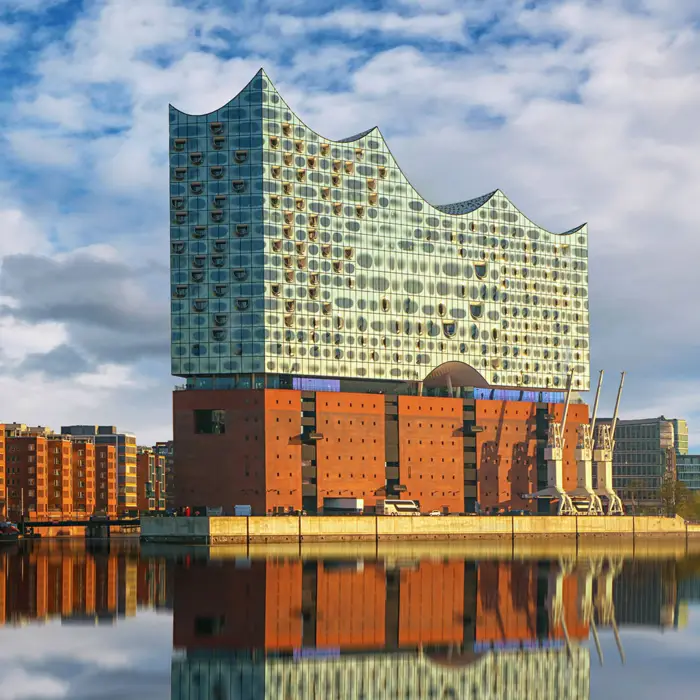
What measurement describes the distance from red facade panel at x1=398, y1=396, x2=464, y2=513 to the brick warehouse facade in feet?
0.44

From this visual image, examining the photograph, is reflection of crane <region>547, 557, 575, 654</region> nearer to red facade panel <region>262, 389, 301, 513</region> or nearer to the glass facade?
red facade panel <region>262, 389, 301, 513</region>

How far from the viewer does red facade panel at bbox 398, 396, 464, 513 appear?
570 feet

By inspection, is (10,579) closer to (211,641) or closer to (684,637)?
(211,641)

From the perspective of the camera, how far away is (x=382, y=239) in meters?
175

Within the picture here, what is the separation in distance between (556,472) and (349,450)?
33.5 meters

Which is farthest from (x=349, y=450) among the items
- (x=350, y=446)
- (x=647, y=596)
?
(x=647, y=596)

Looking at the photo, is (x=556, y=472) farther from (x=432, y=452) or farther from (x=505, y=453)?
(x=432, y=452)

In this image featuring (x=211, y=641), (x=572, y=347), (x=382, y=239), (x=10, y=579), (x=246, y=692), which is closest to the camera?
(x=246, y=692)

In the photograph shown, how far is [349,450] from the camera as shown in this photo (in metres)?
167

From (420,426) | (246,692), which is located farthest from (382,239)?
(246,692)

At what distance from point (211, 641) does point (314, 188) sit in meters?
118

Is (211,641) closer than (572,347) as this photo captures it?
Yes

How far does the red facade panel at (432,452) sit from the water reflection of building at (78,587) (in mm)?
53190

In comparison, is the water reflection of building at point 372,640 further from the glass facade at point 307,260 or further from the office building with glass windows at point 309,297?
the glass facade at point 307,260
